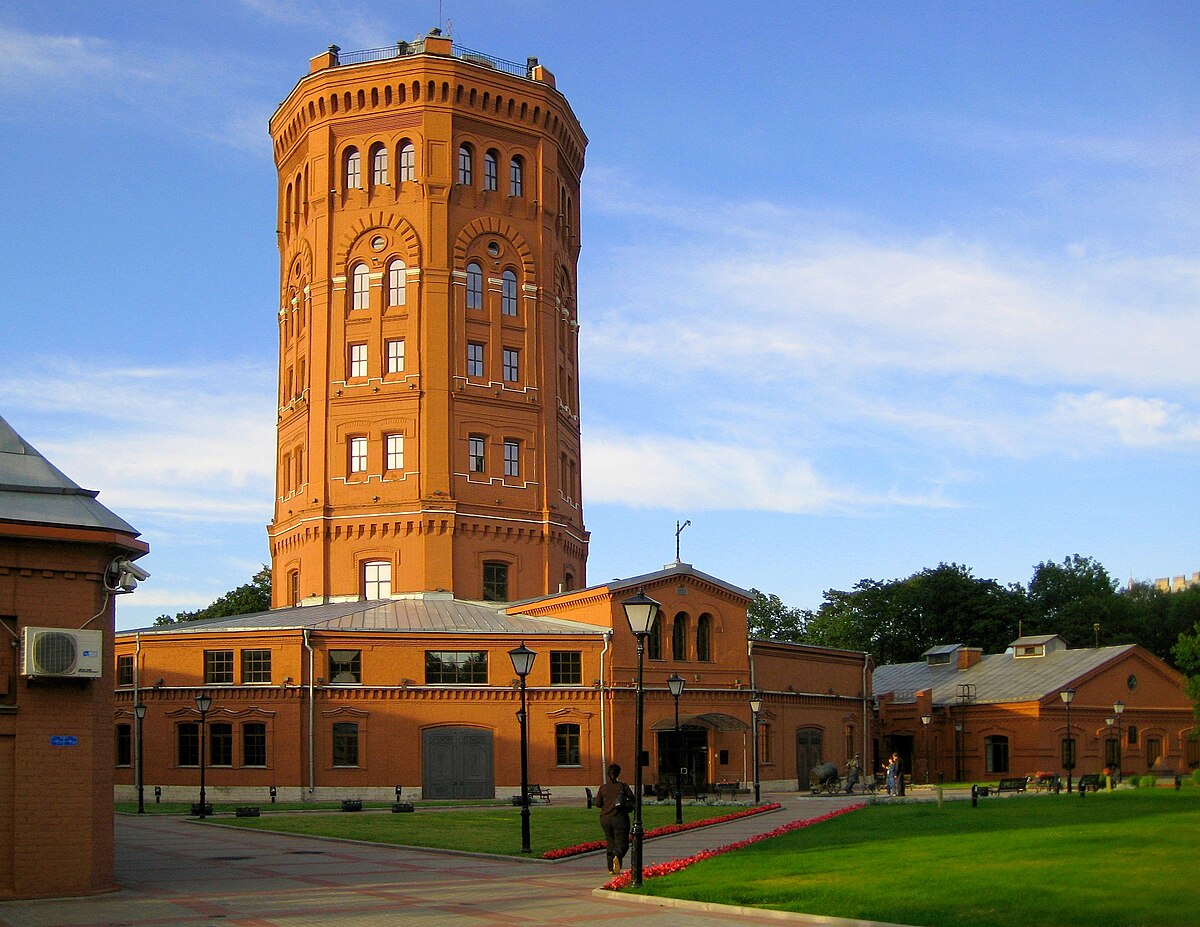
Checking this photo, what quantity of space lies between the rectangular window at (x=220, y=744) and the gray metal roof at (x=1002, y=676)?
31.3 m

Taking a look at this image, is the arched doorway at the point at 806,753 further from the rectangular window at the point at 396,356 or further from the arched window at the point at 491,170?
the arched window at the point at 491,170

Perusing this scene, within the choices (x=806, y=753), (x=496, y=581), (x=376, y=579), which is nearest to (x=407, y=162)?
(x=376, y=579)

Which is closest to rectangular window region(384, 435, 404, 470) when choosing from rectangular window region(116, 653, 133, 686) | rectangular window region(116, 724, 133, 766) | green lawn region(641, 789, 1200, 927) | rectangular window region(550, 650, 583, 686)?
rectangular window region(550, 650, 583, 686)

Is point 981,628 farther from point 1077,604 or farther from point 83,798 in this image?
point 83,798

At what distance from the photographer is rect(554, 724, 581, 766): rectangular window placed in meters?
50.9

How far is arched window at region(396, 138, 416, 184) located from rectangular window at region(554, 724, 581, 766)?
923 inches

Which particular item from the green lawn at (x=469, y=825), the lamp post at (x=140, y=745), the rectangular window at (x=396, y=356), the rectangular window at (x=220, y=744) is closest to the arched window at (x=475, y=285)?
the rectangular window at (x=396, y=356)

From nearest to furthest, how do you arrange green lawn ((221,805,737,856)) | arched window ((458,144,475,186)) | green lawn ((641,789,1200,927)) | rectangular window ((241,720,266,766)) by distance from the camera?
green lawn ((641,789,1200,927)) → green lawn ((221,805,737,856)) → rectangular window ((241,720,266,766)) → arched window ((458,144,475,186))

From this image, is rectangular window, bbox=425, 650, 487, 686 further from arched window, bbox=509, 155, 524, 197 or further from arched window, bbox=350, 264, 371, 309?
arched window, bbox=509, 155, 524, 197

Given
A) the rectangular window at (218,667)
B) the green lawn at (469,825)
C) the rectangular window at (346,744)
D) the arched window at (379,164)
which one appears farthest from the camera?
the arched window at (379,164)

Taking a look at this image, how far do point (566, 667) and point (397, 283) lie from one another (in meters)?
17.7

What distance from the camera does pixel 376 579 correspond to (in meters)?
56.5

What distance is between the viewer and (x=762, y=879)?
20078 mm

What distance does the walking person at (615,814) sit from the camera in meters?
22.3
